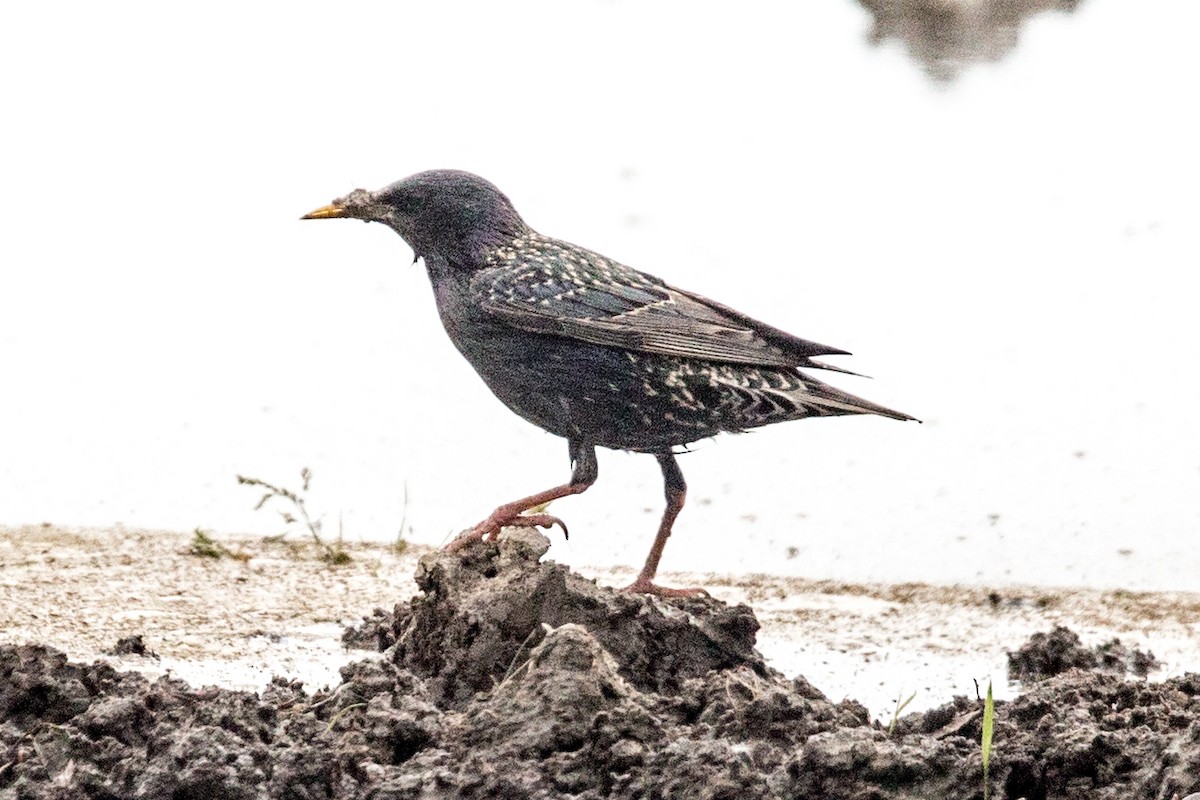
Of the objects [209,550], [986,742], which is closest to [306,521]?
[209,550]

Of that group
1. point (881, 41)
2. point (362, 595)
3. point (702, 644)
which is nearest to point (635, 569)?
point (362, 595)

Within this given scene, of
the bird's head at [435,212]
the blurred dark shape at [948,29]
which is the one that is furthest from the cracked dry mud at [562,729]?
the blurred dark shape at [948,29]

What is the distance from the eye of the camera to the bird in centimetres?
529

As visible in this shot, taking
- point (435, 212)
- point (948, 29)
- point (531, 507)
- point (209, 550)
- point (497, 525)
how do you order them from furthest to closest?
point (948, 29) → point (209, 550) → point (435, 212) → point (531, 507) → point (497, 525)

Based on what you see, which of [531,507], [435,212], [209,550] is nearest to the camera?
[531,507]

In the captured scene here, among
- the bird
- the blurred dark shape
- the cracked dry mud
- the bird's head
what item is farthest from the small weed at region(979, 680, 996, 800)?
the blurred dark shape

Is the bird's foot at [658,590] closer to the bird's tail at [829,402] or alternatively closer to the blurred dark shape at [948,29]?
the bird's tail at [829,402]

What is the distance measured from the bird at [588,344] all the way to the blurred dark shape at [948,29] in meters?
6.25

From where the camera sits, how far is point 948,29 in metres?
11.4

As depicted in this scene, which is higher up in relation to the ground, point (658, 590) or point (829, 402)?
point (829, 402)

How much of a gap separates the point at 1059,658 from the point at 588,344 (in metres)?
1.53

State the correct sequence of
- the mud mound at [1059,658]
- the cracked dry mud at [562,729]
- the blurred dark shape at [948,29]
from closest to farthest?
the cracked dry mud at [562,729], the mud mound at [1059,658], the blurred dark shape at [948,29]

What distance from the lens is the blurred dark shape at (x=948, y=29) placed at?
37.3 feet

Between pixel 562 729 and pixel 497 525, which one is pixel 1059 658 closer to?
pixel 497 525
